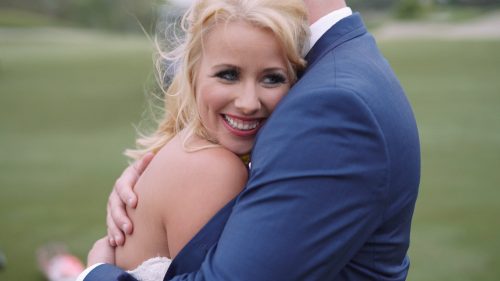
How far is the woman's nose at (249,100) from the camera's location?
1.71 meters

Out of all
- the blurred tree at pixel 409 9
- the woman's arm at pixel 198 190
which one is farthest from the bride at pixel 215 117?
the blurred tree at pixel 409 9

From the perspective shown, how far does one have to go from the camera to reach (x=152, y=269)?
67.6 inches

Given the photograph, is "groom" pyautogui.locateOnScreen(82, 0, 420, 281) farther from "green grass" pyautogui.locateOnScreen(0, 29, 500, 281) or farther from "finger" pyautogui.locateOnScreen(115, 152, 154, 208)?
"green grass" pyautogui.locateOnScreen(0, 29, 500, 281)

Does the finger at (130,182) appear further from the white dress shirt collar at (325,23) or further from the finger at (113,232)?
the white dress shirt collar at (325,23)

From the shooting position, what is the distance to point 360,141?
4.65 ft

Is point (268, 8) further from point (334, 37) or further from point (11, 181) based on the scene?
point (11, 181)

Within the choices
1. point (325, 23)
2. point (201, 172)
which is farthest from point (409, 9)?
point (201, 172)

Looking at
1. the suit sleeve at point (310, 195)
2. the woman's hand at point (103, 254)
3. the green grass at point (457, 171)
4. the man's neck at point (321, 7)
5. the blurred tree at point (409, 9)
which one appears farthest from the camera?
the blurred tree at point (409, 9)

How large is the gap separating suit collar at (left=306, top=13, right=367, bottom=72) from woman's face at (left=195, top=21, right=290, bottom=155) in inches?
3.7

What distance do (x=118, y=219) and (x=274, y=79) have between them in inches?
24.2

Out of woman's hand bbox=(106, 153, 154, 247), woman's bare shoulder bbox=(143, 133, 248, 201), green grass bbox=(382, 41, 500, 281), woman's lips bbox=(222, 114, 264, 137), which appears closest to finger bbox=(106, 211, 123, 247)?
woman's hand bbox=(106, 153, 154, 247)

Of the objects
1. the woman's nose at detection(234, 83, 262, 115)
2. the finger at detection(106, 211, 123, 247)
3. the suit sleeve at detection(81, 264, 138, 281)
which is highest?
the woman's nose at detection(234, 83, 262, 115)

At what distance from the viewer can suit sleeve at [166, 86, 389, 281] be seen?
1.41 meters

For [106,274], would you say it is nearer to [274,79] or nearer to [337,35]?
[274,79]
